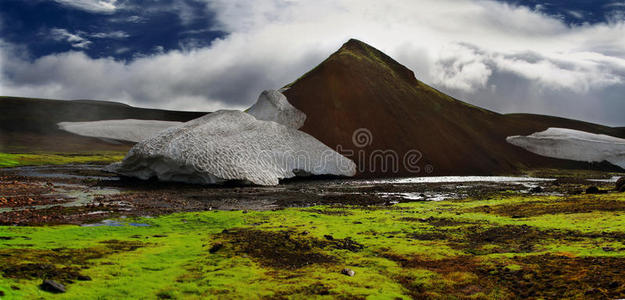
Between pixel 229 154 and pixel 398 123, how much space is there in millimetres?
32030

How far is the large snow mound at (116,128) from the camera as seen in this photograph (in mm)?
112625

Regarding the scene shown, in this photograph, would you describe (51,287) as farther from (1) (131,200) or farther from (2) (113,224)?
(1) (131,200)

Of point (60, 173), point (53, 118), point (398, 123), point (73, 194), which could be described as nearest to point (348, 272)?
point (73, 194)

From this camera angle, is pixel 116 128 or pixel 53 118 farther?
pixel 53 118

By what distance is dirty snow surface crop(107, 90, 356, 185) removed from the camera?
37781mm

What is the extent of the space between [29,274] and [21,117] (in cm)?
14337

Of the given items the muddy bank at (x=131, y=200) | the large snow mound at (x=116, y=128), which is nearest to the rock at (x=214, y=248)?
the muddy bank at (x=131, y=200)

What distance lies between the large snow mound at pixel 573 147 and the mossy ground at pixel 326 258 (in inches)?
2592

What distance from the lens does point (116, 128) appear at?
114688 mm

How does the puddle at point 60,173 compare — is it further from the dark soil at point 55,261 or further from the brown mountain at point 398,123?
the dark soil at point 55,261

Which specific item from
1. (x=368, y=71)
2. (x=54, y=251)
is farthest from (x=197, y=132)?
(x=368, y=71)

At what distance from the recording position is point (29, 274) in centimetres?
851

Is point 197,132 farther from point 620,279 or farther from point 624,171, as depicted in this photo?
point 624,171

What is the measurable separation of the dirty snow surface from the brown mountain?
230 inches
